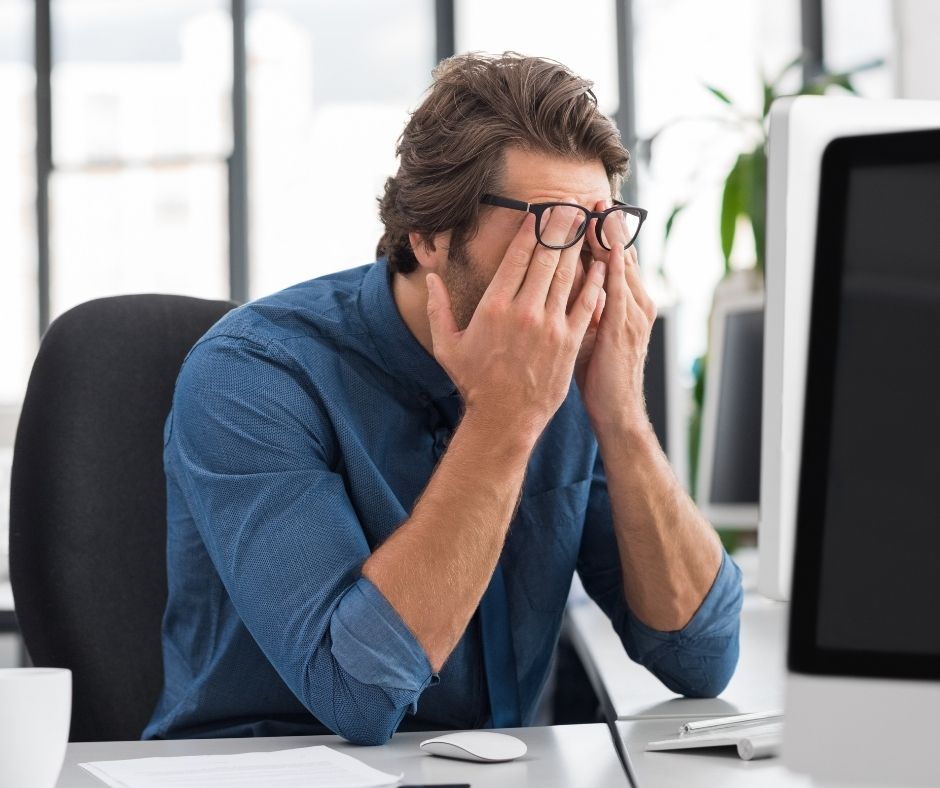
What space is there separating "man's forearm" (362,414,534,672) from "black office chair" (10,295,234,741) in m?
0.41

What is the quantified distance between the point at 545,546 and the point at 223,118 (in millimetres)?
3593

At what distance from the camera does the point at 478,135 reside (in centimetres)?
121

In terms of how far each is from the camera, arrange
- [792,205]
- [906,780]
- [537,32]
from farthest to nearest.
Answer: [537,32] → [792,205] → [906,780]

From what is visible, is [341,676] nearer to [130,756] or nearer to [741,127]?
[130,756]

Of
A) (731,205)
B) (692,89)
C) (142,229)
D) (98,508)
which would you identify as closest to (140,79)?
(142,229)

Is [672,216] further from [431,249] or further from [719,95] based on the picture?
[431,249]

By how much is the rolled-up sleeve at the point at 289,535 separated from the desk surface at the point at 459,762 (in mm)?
37

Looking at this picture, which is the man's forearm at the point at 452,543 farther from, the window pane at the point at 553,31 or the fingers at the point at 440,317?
the window pane at the point at 553,31

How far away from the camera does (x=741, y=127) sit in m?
2.91

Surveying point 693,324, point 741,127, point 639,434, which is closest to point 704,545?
point 639,434

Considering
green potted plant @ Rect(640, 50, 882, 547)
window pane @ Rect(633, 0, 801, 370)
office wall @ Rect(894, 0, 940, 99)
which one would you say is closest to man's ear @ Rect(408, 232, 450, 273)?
green potted plant @ Rect(640, 50, 882, 547)

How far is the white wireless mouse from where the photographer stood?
0.85 m

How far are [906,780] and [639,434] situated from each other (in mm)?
658

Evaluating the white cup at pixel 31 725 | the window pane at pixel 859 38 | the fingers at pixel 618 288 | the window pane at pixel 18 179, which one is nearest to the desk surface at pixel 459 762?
the white cup at pixel 31 725
